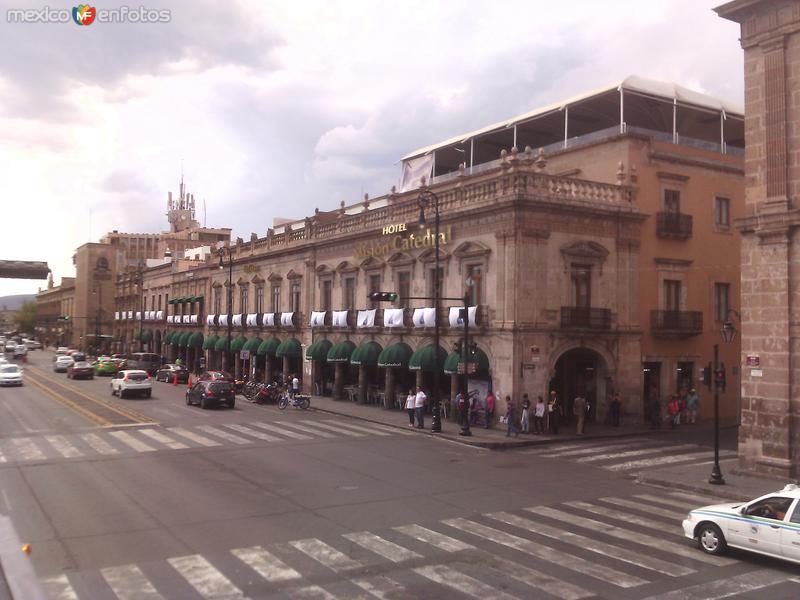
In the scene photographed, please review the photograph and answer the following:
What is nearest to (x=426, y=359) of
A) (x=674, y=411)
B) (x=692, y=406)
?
(x=674, y=411)

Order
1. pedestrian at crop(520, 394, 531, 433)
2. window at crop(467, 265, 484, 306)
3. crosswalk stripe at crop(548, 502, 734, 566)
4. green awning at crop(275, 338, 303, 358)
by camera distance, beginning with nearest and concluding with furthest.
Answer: crosswalk stripe at crop(548, 502, 734, 566) < pedestrian at crop(520, 394, 531, 433) < window at crop(467, 265, 484, 306) < green awning at crop(275, 338, 303, 358)

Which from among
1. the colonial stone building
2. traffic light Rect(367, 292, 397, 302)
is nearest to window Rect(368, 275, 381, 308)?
the colonial stone building

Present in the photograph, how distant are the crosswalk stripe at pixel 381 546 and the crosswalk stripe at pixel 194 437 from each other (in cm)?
1237

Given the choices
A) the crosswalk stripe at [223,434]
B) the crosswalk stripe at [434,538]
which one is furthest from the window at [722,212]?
the crosswalk stripe at [434,538]

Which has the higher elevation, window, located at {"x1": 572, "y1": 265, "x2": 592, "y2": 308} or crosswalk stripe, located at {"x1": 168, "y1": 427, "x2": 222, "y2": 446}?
window, located at {"x1": 572, "y1": 265, "x2": 592, "y2": 308}

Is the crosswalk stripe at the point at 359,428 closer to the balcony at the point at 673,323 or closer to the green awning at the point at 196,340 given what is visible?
the balcony at the point at 673,323

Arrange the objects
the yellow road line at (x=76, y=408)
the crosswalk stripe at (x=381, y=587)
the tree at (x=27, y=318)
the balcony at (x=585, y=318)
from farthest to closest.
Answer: the tree at (x=27, y=318)
the balcony at (x=585, y=318)
the yellow road line at (x=76, y=408)
the crosswalk stripe at (x=381, y=587)

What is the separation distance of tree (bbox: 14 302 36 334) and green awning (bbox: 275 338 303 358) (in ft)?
495

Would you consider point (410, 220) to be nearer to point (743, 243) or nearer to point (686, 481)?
point (743, 243)

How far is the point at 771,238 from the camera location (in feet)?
67.5

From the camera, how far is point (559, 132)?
42.9 metres

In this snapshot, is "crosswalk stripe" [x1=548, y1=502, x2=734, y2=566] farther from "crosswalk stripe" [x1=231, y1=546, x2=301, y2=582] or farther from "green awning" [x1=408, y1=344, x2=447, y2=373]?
"green awning" [x1=408, y1=344, x2=447, y2=373]

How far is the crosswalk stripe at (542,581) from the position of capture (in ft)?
33.6

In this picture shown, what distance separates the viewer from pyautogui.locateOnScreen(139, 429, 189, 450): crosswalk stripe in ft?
77.4
